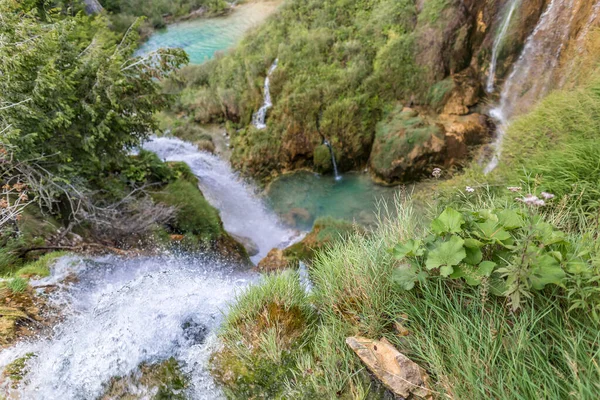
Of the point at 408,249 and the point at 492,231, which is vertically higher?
the point at 492,231

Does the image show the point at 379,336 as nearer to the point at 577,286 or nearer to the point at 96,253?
the point at 577,286

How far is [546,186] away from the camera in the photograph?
3.24 metres

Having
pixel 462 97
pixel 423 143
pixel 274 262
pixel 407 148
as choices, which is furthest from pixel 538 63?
pixel 274 262

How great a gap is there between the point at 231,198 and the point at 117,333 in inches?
261

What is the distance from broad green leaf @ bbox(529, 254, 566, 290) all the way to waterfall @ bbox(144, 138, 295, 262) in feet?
19.9

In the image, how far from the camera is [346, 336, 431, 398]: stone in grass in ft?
6.19

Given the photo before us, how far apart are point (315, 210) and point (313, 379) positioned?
671 cm

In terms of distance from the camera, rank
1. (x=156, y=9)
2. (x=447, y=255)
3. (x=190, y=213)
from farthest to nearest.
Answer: (x=156, y=9) → (x=190, y=213) → (x=447, y=255)

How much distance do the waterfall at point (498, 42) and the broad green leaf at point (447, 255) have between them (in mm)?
8953

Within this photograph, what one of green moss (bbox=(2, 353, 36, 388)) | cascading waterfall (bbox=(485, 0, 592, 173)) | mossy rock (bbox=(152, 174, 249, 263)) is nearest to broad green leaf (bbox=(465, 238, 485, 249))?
green moss (bbox=(2, 353, 36, 388))

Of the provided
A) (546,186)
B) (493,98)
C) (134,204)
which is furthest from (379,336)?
(493,98)

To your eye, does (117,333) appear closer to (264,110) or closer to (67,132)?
(67,132)

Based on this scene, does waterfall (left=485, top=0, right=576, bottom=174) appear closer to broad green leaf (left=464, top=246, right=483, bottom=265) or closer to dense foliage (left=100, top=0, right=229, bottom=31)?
broad green leaf (left=464, top=246, right=483, bottom=265)

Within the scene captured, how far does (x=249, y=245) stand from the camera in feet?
25.4
